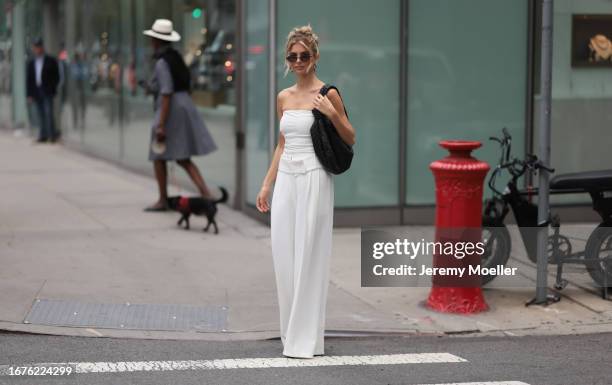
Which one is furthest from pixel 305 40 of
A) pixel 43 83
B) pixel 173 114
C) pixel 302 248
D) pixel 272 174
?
pixel 43 83

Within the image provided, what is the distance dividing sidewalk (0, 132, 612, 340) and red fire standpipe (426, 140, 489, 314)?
16 centimetres

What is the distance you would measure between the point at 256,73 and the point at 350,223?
195 centimetres

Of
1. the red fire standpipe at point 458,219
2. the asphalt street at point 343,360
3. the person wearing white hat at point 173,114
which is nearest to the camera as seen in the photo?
the asphalt street at point 343,360

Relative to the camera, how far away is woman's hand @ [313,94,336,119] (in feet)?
21.9

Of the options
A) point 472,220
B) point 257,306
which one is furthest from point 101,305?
point 472,220

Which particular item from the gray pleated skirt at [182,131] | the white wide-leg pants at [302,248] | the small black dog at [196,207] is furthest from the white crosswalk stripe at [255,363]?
the gray pleated skirt at [182,131]

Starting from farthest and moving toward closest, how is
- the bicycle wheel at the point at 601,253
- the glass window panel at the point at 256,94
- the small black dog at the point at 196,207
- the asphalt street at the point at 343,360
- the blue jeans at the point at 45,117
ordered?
the blue jeans at the point at 45,117
the glass window panel at the point at 256,94
the small black dog at the point at 196,207
the bicycle wheel at the point at 601,253
the asphalt street at the point at 343,360

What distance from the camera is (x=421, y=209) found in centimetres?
1200

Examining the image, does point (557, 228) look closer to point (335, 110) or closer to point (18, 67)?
point (335, 110)

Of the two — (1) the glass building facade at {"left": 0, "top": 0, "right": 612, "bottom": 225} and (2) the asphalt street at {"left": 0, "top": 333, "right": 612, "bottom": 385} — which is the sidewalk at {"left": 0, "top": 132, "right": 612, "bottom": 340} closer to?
(2) the asphalt street at {"left": 0, "top": 333, "right": 612, "bottom": 385}

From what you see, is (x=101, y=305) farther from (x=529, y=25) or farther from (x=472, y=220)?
(x=529, y=25)

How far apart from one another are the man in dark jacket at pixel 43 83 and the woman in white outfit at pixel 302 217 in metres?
16.0

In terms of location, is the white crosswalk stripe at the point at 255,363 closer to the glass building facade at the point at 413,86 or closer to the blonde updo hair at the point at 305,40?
the blonde updo hair at the point at 305,40

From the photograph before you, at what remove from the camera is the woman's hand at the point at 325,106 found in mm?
6680
